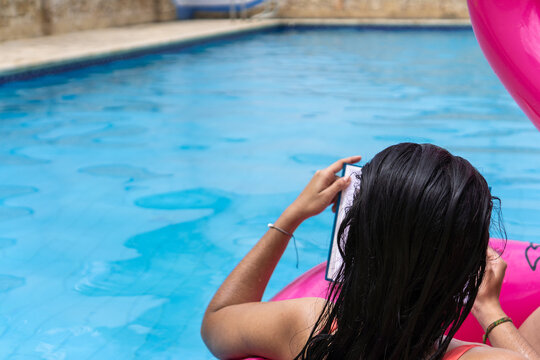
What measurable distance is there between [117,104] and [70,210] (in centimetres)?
256

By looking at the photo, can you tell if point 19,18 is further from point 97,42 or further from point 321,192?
point 321,192

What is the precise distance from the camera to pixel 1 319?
2350mm

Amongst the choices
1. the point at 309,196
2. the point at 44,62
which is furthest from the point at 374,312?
the point at 44,62

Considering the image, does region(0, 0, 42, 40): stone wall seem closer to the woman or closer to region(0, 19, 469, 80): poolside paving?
region(0, 19, 469, 80): poolside paving

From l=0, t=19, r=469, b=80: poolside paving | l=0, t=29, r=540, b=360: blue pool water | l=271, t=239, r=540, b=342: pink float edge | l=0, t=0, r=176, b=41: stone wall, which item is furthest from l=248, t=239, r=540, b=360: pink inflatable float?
l=0, t=0, r=176, b=41: stone wall

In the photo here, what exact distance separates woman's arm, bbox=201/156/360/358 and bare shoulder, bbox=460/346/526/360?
263 mm

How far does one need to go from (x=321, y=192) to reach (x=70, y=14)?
367 inches

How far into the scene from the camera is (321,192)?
1293mm

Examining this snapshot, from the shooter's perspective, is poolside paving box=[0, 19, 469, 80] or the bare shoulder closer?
the bare shoulder

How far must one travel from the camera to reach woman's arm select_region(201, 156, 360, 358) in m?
1.14

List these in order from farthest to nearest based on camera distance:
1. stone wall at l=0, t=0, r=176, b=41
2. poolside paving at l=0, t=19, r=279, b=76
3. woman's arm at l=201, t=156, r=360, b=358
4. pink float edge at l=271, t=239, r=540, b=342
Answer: stone wall at l=0, t=0, r=176, b=41 < poolside paving at l=0, t=19, r=279, b=76 < pink float edge at l=271, t=239, r=540, b=342 < woman's arm at l=201, t=156, r=360, b=358

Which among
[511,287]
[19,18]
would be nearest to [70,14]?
[19,18]

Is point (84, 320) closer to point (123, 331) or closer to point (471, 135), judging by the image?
point (123, 331)

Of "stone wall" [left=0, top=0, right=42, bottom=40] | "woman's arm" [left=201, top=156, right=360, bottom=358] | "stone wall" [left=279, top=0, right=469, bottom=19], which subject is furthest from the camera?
"stone wall" [left=279, top=0, right=469, bottom=19]
